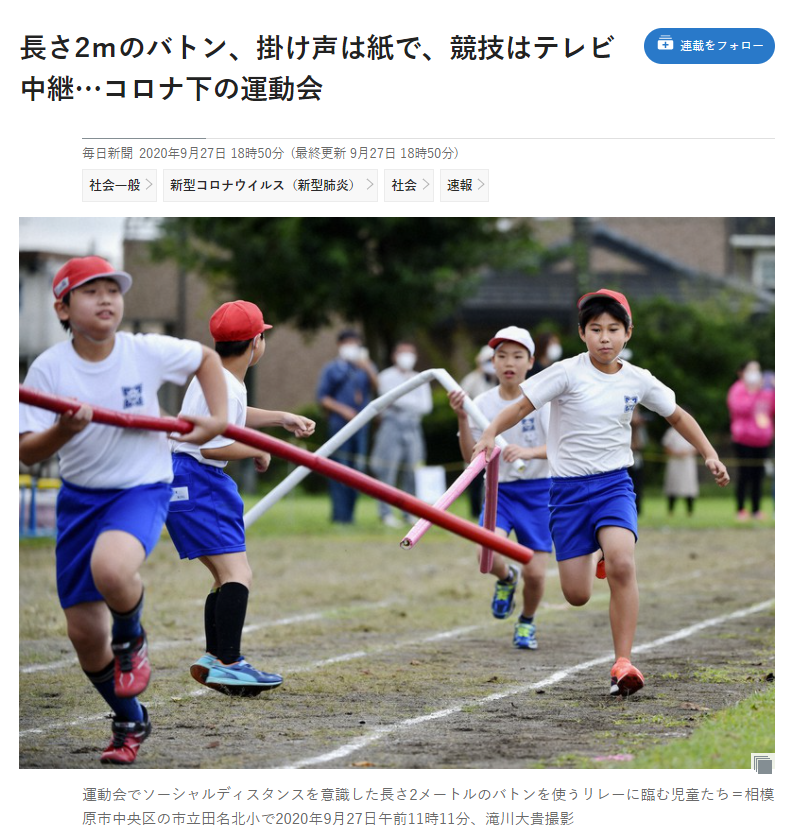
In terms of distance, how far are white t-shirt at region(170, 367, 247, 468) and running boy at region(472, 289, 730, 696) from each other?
3.77 feet

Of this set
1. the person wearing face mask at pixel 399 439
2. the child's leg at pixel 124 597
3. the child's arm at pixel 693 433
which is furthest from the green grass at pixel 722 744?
the person wearing face mask at pixel 399 439

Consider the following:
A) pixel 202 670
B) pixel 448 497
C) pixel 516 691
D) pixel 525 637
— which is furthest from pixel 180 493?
pixel 525 637

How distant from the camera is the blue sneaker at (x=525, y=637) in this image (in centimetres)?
829

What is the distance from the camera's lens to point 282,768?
5.08m

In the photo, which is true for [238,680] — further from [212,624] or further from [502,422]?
[502,422]

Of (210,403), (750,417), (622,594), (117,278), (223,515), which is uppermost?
(117,278)

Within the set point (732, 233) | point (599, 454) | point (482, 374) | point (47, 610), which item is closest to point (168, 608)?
point (47, 610)

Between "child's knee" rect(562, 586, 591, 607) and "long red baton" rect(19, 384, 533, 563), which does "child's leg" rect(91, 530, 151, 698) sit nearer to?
"long red baton" rect(19, 384, 533, 563)

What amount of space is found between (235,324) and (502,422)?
4.54ft

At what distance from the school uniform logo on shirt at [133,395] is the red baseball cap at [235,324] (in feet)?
4.45

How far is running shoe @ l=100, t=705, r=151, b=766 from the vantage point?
5207 mm

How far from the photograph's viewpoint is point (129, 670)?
518cm

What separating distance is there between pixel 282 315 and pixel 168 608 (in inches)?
618
